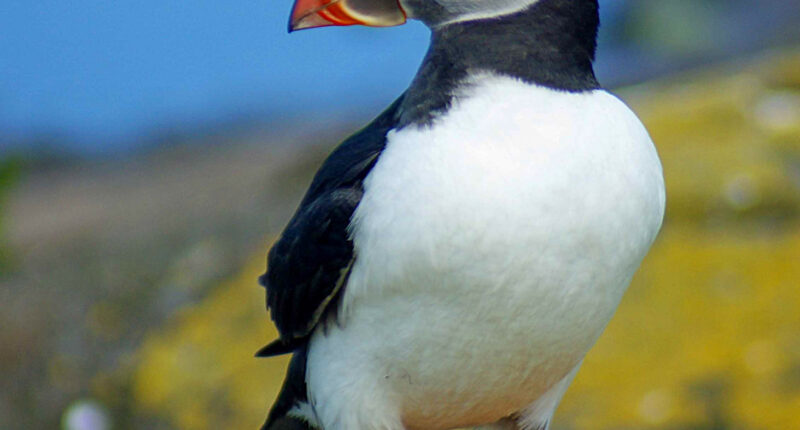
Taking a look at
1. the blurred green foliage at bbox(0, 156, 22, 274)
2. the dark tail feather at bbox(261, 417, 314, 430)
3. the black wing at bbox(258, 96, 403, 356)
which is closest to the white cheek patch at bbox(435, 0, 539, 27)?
the black wing at bbox(258, 96, 403, 356)

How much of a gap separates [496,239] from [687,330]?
2.41 m

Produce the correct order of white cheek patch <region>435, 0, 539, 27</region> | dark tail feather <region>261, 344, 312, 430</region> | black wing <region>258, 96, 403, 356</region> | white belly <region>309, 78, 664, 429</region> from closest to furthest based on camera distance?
white belly <region>309, 78, 664, 429</region> → white cheek patch <region>435, 0, 539, 27</region> → black wing <region>258, 96, 403, 356</region> → dark tail feather <region>261, 344, 312, 430</region>

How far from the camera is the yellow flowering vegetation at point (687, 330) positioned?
12.6 ft

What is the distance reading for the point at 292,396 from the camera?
2.60m

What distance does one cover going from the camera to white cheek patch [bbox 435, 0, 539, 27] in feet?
7.05

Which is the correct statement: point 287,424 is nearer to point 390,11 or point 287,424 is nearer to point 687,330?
point 390,11

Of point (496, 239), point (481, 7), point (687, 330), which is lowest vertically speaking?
point (687, 330)

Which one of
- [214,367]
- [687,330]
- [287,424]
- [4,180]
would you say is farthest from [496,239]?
[4,180]

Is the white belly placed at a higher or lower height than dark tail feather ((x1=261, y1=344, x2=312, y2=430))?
higher

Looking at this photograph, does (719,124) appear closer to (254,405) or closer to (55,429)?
(254,405)

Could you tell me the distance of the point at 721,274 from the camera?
4488 mm

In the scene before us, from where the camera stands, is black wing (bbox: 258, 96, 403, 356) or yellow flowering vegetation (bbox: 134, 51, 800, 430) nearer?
black wing (bbox: 258, 96, 403, 356)

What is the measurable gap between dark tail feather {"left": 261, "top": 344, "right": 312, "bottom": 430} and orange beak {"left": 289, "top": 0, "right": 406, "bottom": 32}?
760 mm

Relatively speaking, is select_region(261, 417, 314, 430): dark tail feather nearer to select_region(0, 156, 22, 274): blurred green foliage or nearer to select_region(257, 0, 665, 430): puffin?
select_region(257, 0, 665, 430): puffin
